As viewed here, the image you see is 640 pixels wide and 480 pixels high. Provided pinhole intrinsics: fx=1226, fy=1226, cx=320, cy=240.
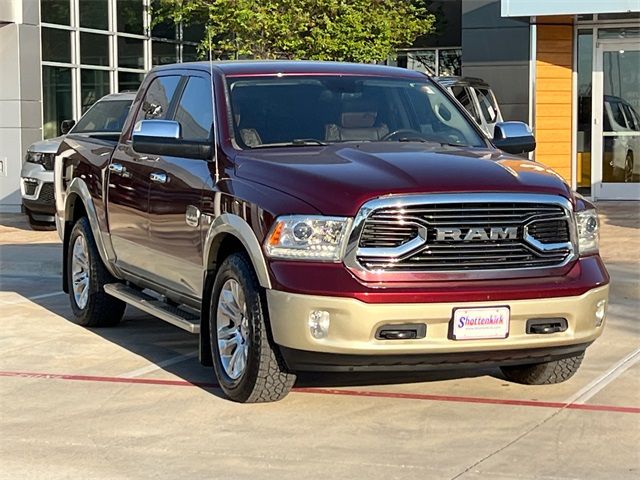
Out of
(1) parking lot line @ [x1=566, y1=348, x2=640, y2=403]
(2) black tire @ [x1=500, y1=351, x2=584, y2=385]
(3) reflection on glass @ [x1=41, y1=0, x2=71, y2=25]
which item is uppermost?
(3) reflection on glass @ [x1=41, y1=0, x2=71, y2=25]

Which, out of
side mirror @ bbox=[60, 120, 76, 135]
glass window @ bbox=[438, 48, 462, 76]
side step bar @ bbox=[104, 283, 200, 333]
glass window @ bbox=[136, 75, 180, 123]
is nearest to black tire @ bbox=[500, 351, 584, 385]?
side step bar @ bbox=[104, 283, 200, 333]

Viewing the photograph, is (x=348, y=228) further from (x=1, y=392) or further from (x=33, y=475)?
(x=1, y=392)

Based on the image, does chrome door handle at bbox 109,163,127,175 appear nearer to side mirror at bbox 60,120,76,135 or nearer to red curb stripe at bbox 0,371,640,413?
red curb stripe at bbox 0,371,640,413

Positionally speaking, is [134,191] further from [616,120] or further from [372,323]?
[616,120]

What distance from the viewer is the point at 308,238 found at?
6207 millimetres

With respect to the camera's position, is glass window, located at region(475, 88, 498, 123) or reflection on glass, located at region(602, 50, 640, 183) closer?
glass window, located at region(475, 88, 498, 123)

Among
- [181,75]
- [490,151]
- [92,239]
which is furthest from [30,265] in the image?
[490,151]

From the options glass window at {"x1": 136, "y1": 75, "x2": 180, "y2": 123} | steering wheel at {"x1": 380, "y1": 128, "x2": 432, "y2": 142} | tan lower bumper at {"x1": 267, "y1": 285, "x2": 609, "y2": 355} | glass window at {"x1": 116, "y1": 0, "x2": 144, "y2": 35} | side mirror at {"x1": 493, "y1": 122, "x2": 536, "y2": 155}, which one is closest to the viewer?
tan lower bumper at {"x1": 267, "y1": 285, "x2": 609, "y2": 355}

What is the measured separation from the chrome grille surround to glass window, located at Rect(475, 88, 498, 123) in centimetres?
1095

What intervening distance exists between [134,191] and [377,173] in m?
2.42

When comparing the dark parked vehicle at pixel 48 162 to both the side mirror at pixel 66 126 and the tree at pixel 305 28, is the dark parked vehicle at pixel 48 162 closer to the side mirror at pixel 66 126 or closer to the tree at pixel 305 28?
the side mirror at pixel 66 126

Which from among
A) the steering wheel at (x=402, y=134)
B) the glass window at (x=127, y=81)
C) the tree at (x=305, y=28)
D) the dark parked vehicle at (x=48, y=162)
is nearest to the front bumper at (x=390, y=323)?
the steering wheel at (x=402, y=134)

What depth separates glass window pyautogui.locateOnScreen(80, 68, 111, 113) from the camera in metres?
22.2

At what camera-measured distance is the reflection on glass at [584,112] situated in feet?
A: 65.1
